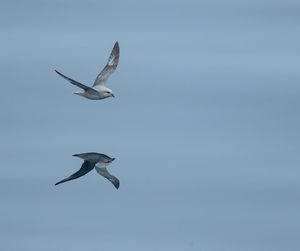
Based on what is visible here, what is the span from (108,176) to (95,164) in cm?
30

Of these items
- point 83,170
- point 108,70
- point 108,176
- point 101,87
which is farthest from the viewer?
point 108,70

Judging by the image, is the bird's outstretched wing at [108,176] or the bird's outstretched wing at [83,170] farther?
the bird's outstretched wing at [83,170]

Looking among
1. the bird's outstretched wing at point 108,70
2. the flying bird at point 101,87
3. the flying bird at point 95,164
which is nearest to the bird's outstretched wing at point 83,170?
the flying bird at point 95,164

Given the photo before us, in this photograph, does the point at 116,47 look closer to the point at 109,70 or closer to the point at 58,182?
the point at 109,70

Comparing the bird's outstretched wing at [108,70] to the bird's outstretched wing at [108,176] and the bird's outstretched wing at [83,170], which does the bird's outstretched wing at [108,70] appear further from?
the bird's outstretched wing at [108,176]

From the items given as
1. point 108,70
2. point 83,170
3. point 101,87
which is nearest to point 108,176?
point 83,170

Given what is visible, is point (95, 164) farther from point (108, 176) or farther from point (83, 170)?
point (108, 176)

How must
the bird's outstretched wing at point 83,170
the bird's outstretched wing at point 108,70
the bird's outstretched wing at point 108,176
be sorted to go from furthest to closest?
the bird's outstretched wing at point 108,70 → the bird's outstretched wing at point 83,170 → the bird's outstretched wing at point 108,176

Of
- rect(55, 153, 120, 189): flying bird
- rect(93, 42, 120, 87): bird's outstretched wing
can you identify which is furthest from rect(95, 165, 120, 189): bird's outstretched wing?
rect(93, 42, 120, 87): bird's outstretched wing

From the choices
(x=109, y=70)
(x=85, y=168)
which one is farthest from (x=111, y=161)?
(x=109, y=70)

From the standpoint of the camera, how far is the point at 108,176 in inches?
288

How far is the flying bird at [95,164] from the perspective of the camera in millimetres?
7316

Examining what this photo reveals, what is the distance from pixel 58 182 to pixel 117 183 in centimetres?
52

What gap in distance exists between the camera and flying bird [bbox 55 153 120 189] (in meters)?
7.32
